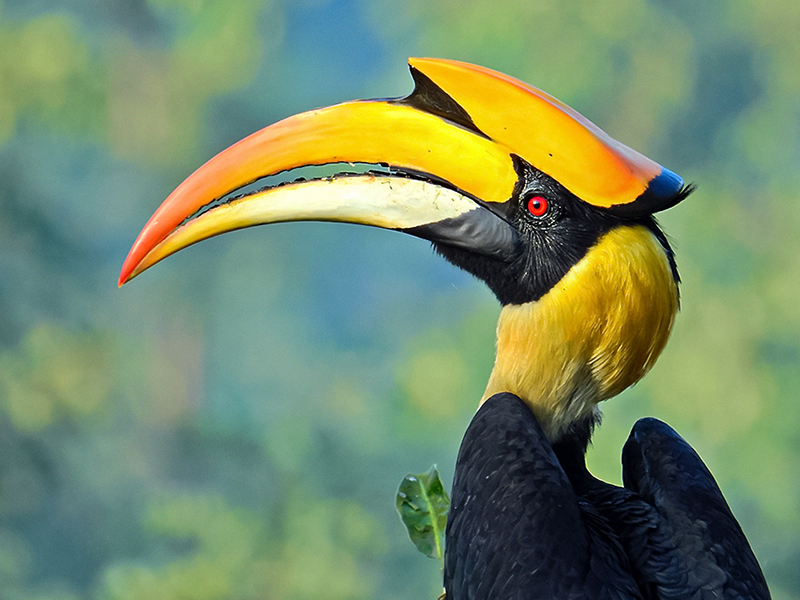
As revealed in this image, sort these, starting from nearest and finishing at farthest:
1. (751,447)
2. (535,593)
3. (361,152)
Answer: (535,593) → (361,152) → (751,447)

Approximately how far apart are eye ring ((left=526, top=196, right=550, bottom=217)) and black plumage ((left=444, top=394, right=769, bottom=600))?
24 cm

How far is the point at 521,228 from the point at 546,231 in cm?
3

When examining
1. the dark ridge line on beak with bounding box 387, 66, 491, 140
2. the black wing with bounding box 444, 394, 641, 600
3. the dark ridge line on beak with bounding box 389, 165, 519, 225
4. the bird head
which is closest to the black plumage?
the black wing with bounding box 444, 394, 641, 600

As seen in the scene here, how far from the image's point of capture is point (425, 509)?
1461mm

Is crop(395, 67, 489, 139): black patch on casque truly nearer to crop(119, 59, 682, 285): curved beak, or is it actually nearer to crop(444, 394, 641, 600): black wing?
crop(119, 59, 682, 285): curved beak

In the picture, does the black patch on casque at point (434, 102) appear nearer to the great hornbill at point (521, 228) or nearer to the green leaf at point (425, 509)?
the great hornbill at point (521, 228)

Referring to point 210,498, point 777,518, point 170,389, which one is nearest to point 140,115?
point 170,389

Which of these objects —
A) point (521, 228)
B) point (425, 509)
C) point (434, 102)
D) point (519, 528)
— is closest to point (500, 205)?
point (521, 228)

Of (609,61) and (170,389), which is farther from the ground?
(609,61)

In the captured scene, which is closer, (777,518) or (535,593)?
(535,593)

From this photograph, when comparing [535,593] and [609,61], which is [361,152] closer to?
[535,593]

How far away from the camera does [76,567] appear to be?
3111mm

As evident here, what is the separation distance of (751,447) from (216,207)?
2.36 metres

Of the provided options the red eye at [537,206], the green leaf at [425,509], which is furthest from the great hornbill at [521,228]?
the green leaf at [425,509]
